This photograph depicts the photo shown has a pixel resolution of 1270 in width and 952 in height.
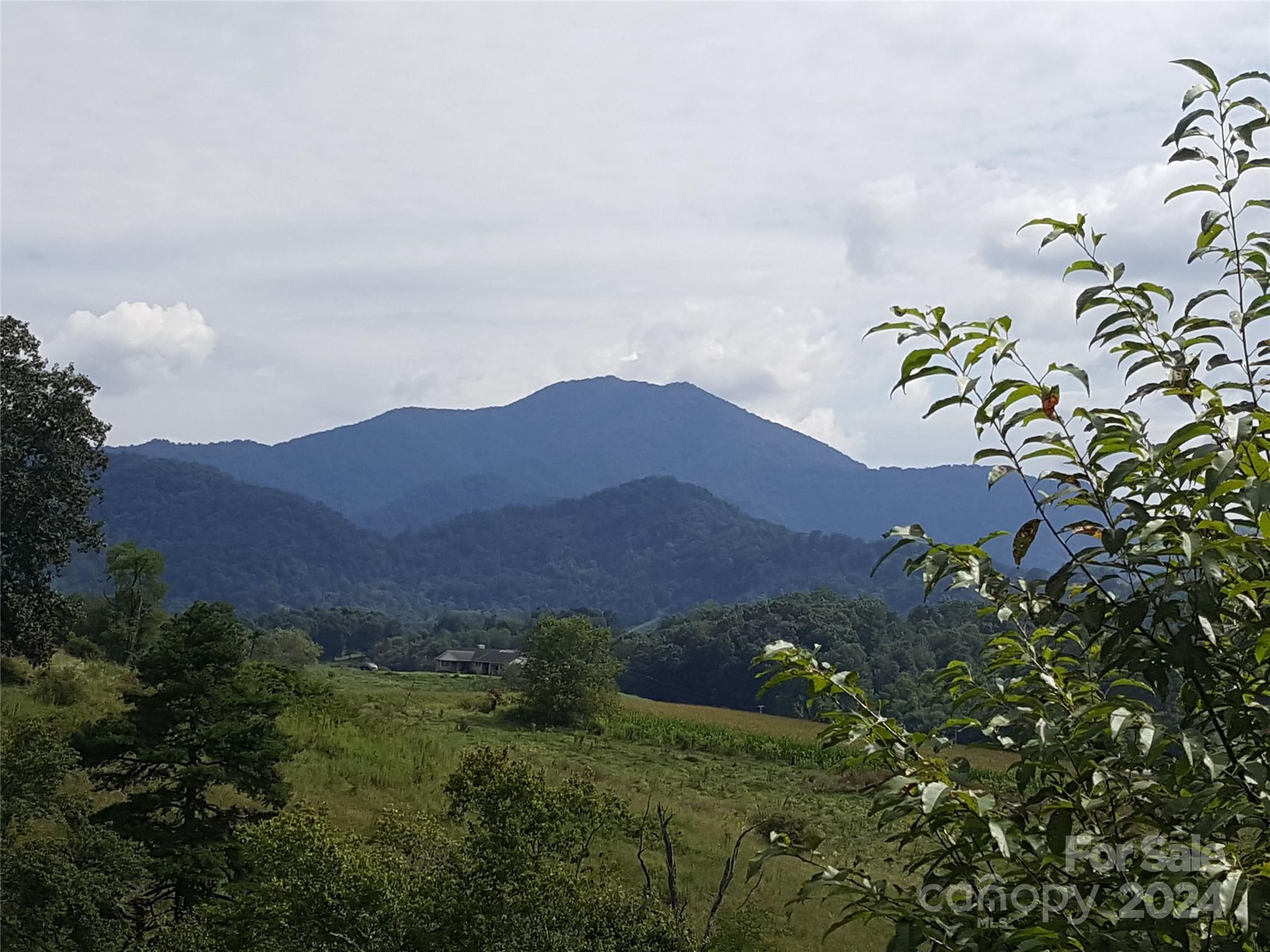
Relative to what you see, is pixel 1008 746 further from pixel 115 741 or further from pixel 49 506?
pixel 49 506

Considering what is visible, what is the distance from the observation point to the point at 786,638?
252 ft

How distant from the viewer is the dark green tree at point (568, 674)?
38.2 metres

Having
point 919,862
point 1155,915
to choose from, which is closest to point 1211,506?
point 1155,915

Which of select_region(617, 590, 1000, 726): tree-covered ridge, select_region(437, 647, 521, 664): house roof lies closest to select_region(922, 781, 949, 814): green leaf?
select_region(617, 590, 1000, 726): tree-covered ridge

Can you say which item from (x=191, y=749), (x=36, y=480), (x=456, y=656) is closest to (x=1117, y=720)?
(x=191, y=749)

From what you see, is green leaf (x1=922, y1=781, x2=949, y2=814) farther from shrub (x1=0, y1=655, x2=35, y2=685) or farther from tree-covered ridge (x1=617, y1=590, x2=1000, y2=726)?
tree-covered ridge (x1=617, y1=590, x2=1000, y2=726)

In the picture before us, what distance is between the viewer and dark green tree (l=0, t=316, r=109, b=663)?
20.4m

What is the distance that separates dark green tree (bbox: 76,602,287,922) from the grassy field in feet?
4.18

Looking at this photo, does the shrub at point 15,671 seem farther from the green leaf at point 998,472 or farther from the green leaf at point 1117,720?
the green leaf at point 1117,720

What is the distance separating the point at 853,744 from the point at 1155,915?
70 cm

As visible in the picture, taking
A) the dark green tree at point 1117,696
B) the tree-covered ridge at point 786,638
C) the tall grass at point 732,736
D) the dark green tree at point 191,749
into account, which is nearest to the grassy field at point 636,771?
the tall grass at point 732,736

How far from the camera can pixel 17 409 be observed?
2058cm

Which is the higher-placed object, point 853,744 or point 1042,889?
point 853,744

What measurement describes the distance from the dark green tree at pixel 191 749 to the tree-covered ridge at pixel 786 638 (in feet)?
199
